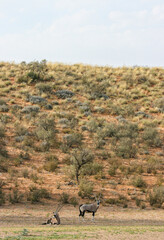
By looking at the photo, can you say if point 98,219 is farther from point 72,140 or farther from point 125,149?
point 72,140

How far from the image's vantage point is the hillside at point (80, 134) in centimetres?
1670

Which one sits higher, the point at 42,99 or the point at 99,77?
the point at 99,77

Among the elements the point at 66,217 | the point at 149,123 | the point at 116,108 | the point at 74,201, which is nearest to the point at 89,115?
the point at 116,108

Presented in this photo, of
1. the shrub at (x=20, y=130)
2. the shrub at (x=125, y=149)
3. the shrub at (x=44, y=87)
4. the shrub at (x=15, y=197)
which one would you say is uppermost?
the shrub at (x=44, y=87)

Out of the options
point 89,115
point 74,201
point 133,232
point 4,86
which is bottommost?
point 74,201

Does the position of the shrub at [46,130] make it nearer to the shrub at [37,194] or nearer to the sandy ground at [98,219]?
the shrub at [37,194]

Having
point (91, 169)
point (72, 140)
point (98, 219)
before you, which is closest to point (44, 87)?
point (72, 140)

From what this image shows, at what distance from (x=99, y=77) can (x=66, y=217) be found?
30.2 metres

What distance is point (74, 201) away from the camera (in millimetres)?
14844

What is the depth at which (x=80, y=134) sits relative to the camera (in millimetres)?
24703

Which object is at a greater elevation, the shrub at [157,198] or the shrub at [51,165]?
the shrub at [51,165]

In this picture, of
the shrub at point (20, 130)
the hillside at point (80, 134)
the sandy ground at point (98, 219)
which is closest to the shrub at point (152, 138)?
the hillside at point (80, 134)

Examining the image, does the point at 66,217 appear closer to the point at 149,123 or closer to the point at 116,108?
the point at 149,123

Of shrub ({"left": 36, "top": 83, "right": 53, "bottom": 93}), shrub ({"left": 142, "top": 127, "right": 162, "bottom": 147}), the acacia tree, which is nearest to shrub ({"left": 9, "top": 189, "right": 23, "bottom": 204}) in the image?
the acacia tree
